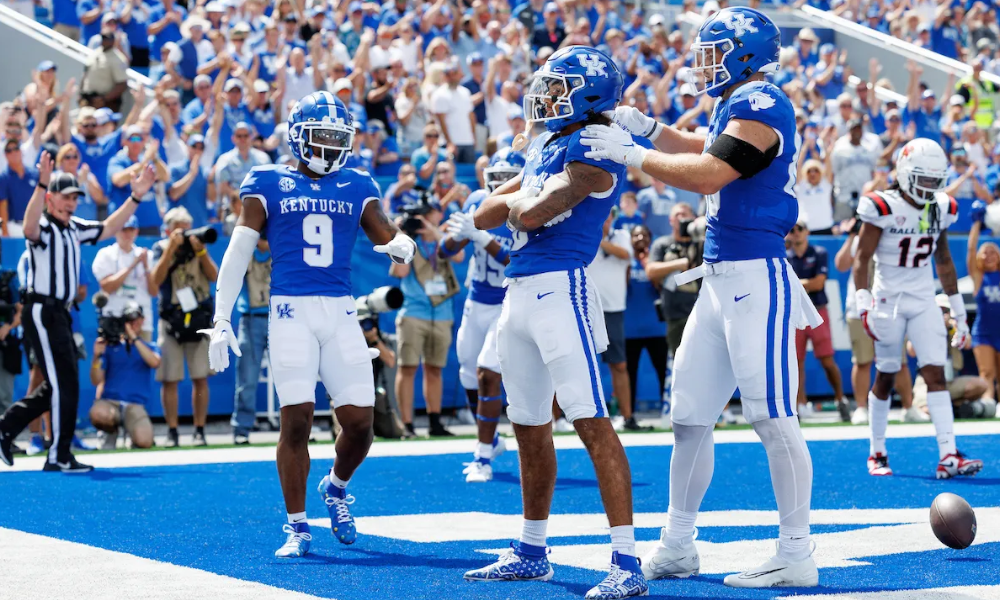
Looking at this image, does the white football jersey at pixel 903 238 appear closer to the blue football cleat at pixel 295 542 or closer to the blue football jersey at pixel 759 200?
the blue football jersey at pixel 759 200

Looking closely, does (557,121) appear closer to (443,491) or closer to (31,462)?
(443,491)

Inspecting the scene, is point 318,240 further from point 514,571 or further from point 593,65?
point 514,571

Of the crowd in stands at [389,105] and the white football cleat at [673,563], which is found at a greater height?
the crowd in stands at [389,105]

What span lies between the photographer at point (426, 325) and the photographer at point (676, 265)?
184 cm

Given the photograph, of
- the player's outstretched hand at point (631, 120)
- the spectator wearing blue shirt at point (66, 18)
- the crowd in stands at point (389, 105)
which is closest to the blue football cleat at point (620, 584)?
the player's outstretched hand at point (631, 120)

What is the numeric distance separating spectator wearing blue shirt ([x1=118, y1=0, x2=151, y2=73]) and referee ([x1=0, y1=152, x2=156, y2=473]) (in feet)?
20.4

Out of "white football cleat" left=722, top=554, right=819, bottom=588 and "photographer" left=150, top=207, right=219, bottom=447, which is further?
"photographer" left=150, top=207, right=219, bottom=447

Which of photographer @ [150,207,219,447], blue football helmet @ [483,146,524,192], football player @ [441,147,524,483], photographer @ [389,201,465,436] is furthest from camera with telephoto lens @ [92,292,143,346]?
blue football helmet @ [483,146,524,192]

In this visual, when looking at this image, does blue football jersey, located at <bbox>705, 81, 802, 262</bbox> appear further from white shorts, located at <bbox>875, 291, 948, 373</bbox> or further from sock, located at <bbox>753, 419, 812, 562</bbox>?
white shorts, located at <bbox>875, 291, 948, 373</bbox>

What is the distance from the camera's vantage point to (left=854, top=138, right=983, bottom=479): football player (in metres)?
8.31

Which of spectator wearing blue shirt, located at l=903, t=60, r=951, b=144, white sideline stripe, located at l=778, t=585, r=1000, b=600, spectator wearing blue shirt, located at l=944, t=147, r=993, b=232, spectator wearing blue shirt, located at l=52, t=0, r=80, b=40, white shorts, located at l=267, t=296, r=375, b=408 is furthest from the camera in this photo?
spectator wearing blue shirt, located at l=903, t=60, r=951, b=144

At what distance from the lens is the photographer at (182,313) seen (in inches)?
434

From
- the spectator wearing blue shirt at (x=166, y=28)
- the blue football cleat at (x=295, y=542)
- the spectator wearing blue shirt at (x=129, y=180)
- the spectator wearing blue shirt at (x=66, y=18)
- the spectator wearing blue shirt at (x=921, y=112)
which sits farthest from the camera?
the spectator wearing blue shirt at (x=921, y=112)

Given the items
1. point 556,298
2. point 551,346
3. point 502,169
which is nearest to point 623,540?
point 551,346
